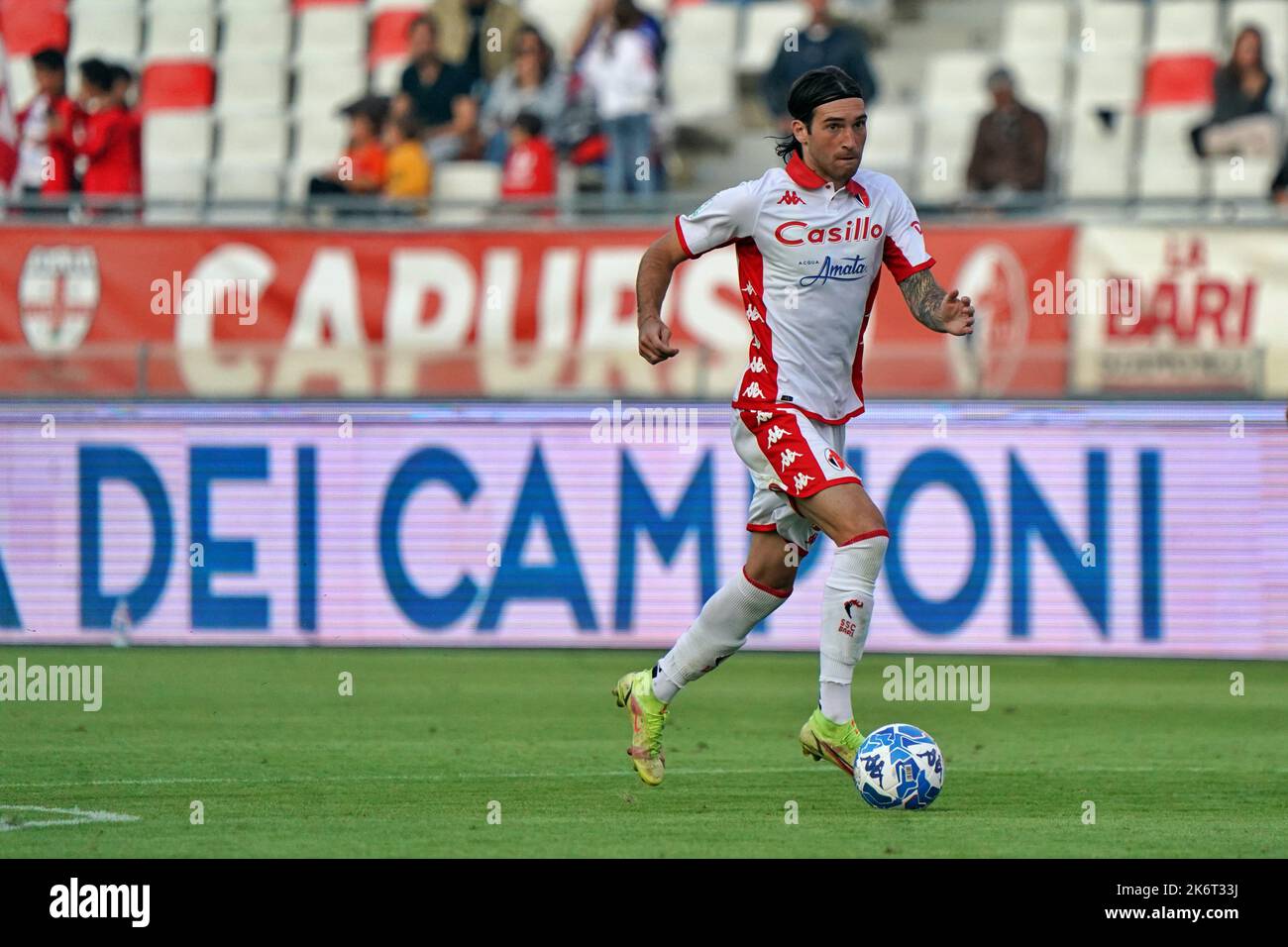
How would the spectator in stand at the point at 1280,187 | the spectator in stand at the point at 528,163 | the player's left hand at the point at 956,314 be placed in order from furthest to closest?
the spectator in stand at the point at 528,163 < the spectator in stand at the point at 1280,187 < the player's left hand at the point at 956,314

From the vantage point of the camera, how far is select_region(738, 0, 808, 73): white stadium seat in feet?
64.7

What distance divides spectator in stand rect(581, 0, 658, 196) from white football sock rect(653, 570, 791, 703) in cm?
917

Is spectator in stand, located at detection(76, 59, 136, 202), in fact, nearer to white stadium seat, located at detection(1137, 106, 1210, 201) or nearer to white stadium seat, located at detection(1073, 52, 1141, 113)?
white stadium seat, located at detection(1073, 52, 1141, 113)

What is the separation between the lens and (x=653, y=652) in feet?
45.8

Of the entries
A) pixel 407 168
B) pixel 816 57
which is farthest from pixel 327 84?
pixel 816 57

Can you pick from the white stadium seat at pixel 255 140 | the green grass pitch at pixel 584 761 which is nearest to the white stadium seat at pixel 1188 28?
the green grass pitch at pixel 584 761

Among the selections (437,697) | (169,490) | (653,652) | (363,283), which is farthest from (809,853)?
(363,283)

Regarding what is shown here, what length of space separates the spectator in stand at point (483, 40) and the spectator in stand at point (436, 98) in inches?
5.8

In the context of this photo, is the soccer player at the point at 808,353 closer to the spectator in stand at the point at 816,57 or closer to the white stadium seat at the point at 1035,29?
the spectator in stand at the point at 816,57

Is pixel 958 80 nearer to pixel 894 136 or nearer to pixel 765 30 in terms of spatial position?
pixel 894 136

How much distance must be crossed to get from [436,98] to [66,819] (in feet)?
38.5

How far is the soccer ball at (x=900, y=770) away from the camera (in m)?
7.81

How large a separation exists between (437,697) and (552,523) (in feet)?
8.33
